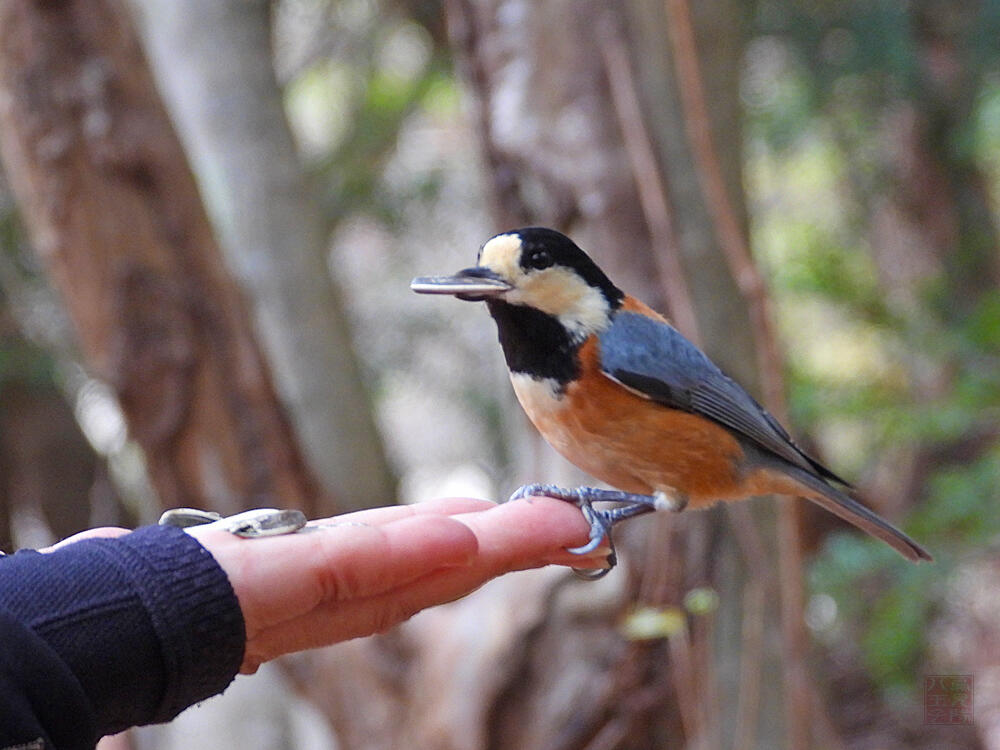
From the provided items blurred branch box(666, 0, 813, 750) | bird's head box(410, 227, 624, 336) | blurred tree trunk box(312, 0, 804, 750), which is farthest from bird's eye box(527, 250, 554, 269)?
blurred tree trunk box(312, 0, 804, 750)

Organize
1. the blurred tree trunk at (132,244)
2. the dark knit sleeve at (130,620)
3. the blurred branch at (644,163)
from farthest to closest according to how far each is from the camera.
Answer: the blurred tree trunk at (132,244) → the blurred branch at (644,163) → the dark knit sleeve at (130,620)

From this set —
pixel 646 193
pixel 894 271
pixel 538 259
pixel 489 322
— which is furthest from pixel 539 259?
pixel 894 271

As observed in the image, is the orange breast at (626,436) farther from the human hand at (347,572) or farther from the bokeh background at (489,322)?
the bokeh background at (489,322)

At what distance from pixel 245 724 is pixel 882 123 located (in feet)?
11.3

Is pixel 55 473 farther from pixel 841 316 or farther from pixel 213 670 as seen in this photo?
pixel 213 670

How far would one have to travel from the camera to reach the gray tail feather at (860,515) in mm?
2135

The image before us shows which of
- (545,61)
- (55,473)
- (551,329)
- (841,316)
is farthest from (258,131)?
(841,316)

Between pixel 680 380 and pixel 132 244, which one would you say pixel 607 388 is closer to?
pixel 680 380

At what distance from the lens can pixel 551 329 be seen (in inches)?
74.1

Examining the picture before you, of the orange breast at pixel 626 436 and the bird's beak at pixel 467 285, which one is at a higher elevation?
the bird's beak at pixel 467 285

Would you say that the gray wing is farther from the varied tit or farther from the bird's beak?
the bird's beak

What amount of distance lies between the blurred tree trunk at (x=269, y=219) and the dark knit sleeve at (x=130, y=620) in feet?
8.28

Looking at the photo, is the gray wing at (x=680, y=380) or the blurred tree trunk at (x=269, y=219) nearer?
the gray wing at (x=680, y=380)

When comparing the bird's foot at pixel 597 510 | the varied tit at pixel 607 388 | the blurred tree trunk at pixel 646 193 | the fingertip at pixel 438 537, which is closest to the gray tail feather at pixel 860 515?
the varied tit at pixel 607 388
